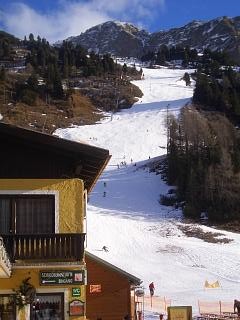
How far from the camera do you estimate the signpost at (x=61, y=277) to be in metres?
13.7

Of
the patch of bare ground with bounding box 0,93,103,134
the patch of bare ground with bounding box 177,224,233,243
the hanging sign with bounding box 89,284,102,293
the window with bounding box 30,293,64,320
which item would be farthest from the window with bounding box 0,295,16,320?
the patch of bare ground with bounding box 0,93,103,134

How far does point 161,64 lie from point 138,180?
119m

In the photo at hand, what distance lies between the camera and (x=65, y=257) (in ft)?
45.1

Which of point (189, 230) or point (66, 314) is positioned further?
point (189, 230)

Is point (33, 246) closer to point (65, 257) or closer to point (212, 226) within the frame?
point (65, 257)

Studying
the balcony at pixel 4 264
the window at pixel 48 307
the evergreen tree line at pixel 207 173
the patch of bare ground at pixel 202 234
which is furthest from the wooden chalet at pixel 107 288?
the evergreen tree line at pixel 207 173

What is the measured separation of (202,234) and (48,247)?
108 feet

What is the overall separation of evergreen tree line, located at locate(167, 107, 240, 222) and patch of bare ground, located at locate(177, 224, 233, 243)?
4683 millimetres

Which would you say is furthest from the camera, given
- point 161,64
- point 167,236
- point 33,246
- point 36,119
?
point 161,64

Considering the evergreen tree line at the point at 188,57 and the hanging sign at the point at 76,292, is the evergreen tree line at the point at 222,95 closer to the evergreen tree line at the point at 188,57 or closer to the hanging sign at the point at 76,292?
the evergreen tree line at the point at 188,57

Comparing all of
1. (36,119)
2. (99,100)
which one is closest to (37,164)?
(36,119)

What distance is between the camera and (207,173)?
55.6m

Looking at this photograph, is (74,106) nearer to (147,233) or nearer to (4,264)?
(147,233)

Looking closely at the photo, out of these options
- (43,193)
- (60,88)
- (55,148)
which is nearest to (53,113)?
(60,88)
